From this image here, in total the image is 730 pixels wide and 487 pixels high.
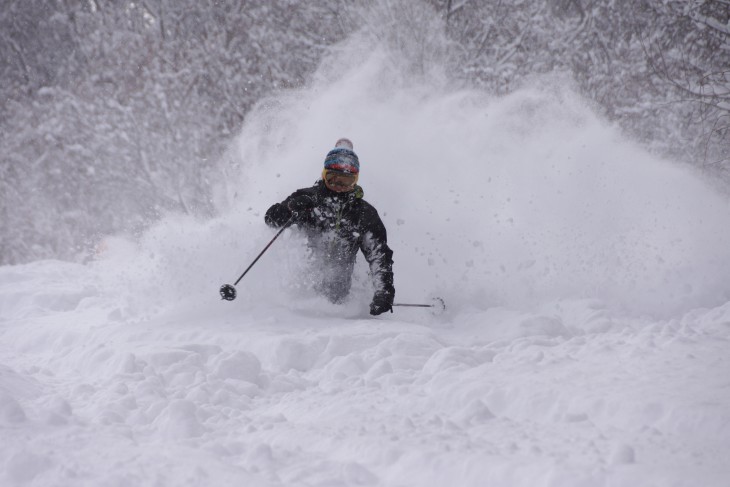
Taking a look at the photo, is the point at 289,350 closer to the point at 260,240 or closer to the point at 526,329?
the point at 526,329

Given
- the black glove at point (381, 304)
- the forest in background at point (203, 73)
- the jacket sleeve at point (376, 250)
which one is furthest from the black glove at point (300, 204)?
the forest in background at point (203, 73)

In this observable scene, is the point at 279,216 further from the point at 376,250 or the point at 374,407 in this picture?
the point at 374,407

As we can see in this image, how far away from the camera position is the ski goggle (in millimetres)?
5074

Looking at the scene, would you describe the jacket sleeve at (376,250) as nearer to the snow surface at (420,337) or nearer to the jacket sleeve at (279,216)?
the snow surface at (420,337)

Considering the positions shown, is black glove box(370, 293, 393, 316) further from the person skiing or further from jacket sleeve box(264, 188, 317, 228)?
jacket sleeve box(264, 188, 317, 228)

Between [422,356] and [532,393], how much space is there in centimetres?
99

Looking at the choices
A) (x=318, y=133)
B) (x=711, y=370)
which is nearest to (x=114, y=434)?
(x=711, y=370)

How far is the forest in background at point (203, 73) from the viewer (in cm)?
1359

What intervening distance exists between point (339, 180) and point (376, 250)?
715 millimetres

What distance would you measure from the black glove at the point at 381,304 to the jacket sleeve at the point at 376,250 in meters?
0.08

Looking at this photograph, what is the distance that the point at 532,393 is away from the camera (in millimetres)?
2418

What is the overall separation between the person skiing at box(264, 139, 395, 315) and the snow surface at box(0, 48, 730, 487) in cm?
23

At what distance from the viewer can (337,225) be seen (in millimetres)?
5148

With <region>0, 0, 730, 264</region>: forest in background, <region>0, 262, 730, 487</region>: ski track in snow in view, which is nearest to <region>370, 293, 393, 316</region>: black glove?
<region>0, 262, 730, 487</region>: ski track in snow
